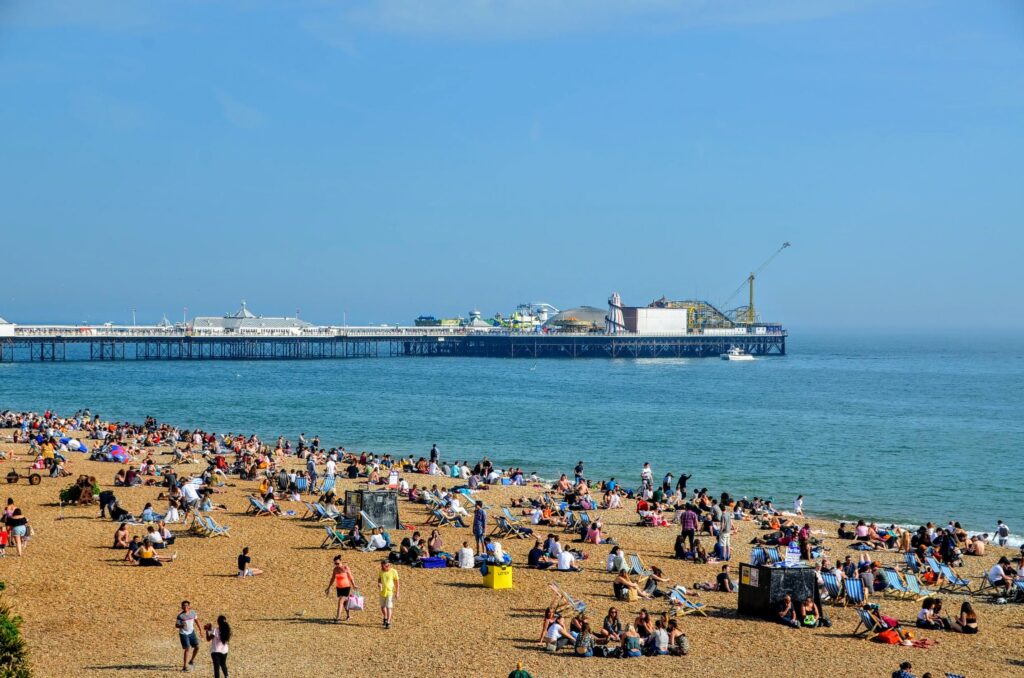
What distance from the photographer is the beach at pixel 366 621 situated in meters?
11.1

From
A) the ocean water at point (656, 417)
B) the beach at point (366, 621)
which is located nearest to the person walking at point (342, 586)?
the beach at point (366, 621)

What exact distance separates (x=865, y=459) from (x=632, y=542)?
19039mm

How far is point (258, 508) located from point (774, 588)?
10.7 m

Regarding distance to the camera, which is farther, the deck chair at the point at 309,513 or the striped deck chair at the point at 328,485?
the striped deck chair at the point at 328,485

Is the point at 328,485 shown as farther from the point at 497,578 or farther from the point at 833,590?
the point at 833,590

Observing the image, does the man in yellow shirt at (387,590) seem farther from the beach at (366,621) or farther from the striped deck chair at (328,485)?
the striped deck chair at (328,485)

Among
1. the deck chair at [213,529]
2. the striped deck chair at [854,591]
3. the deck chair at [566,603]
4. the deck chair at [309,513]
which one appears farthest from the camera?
the deck chair at [309,513]

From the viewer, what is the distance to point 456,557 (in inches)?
619

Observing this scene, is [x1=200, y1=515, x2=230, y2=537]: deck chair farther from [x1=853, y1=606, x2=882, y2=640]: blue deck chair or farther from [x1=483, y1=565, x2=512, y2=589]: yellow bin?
[x1=853, y1=606, x2=882, y2=640]: blue deck chair

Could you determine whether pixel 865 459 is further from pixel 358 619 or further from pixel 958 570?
pixel 358 619

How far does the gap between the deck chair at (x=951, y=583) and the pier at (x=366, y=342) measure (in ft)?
273

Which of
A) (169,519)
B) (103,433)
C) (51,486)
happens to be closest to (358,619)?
(169,519)

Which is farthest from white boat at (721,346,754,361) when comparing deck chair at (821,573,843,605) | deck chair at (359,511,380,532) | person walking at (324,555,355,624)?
person walking at (324,555,355,624)

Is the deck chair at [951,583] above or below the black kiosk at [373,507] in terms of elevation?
below
